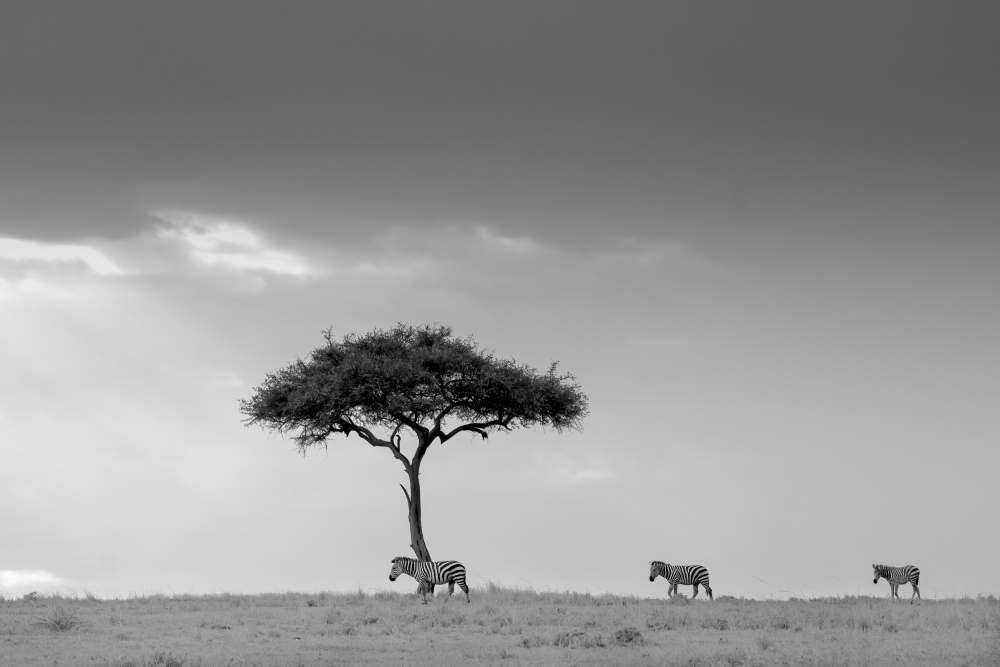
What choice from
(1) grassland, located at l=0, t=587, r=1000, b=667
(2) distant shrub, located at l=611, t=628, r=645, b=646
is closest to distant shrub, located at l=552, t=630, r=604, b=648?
(1) grassland, located at l=0, t=587, r=1000, b=667

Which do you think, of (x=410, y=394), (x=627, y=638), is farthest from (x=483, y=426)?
(x=627, y=638)

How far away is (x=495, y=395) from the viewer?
136 ft

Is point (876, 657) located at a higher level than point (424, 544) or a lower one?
lower

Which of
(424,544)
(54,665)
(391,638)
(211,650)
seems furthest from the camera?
(424,544)

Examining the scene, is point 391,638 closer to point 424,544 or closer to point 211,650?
point 211,650

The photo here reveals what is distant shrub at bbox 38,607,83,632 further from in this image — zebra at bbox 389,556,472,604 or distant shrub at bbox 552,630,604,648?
distant shrub at bbox 552,630,604,648

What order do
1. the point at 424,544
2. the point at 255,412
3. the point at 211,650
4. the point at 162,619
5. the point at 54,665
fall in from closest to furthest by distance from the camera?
the point at 54,665
the point at 211,650
the point at 162,619
the point at 424,544
the point at 255,412

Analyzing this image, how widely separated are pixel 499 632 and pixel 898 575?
17.8 meters

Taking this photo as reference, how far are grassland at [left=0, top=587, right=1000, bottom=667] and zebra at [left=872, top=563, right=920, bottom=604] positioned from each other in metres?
2.51

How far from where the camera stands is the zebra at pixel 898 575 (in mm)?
37062

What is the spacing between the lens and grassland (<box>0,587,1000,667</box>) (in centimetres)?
2164

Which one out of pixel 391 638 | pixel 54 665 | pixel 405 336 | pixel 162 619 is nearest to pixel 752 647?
pixel 391 638

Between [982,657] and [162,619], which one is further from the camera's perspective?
[162,619]

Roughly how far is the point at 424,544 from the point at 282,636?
46.8ft
